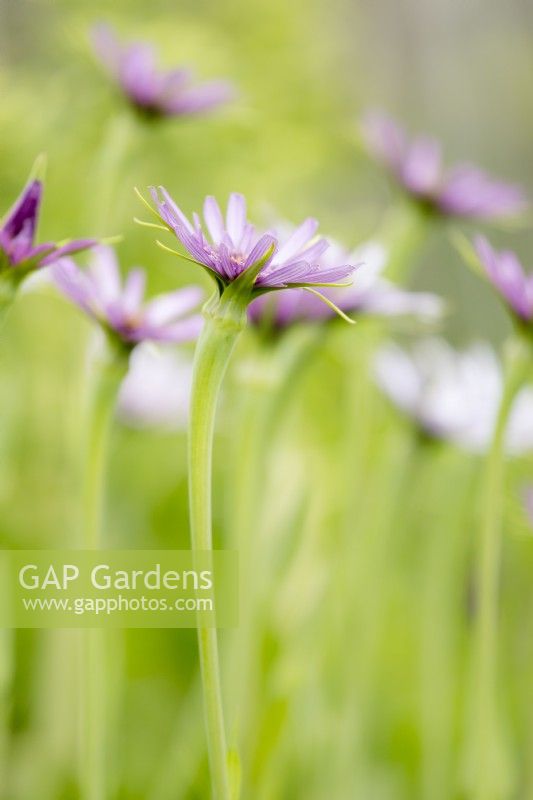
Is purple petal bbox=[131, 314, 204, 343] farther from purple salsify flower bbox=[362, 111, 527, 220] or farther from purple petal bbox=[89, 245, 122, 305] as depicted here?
purple salsify flower bbox=[362, 111, 527, 220]

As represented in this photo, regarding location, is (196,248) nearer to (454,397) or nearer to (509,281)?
(509,281)

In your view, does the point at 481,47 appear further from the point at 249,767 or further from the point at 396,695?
the point at 249,767

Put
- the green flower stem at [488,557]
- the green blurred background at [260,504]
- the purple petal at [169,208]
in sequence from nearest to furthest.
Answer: the purple petal at [169,208]
the green flower stem at [488,557]
the green blurred background at [260,504]

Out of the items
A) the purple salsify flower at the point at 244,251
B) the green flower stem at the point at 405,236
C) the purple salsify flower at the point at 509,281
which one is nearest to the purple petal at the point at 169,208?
the purple salsify flower at the point at 244,251

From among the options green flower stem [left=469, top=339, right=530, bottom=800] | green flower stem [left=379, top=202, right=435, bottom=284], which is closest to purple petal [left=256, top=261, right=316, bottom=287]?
green flower stem [left=469, top=339, right=530, bottom=800]

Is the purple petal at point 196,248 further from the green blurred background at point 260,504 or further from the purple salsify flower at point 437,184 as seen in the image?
the purple salsify flower at point 437,184

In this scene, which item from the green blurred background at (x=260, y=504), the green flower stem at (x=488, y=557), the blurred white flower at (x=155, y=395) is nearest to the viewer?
the green flower stem at (x=488, y=557)

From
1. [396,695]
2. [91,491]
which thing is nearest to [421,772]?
[396,695]
